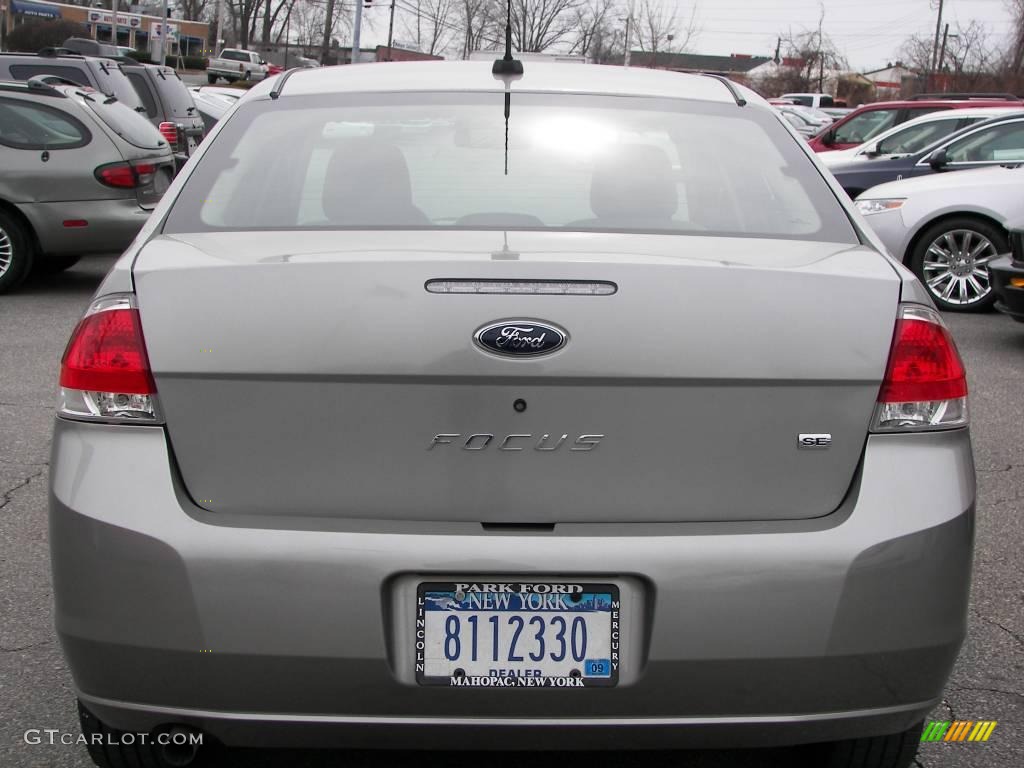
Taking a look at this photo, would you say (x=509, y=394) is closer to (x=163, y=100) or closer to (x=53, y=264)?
(x=53, y=264)

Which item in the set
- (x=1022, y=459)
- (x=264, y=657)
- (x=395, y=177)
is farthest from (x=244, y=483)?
(x=1022, y=459)

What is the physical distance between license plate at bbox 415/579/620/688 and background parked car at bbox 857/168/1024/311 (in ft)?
29.6

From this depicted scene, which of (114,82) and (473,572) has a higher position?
(114,82)

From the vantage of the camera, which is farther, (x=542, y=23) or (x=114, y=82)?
(x=542, y=23)

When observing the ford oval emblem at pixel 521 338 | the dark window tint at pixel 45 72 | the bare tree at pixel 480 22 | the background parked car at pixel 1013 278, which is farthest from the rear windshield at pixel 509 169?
the bare tree at pixel 480 22

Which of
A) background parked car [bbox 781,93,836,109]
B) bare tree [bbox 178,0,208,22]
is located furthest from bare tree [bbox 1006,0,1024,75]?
bare tree [bbox 178,0,208,22]

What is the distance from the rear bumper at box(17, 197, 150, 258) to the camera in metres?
10.5

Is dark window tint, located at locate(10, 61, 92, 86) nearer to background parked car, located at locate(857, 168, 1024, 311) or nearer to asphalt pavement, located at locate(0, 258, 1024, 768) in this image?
asphalt pavement, located at locate(0, 258, 1024, 768)

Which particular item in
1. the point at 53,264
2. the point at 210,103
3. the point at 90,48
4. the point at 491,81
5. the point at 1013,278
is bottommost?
the point at 53,264

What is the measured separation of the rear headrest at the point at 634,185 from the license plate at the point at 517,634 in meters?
0.94

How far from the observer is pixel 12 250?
Answer: 34.3 feet

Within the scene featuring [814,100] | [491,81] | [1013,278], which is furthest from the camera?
[814,100]

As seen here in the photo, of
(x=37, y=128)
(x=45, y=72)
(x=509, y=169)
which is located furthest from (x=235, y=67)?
(x=509, y=169)

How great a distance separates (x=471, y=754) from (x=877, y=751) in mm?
938
